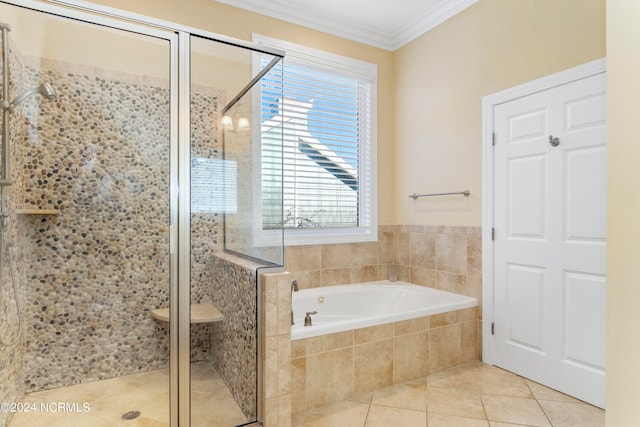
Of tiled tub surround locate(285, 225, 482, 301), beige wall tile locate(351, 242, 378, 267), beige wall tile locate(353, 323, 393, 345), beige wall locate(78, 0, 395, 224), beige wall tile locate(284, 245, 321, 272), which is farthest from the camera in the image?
beige wall tile locate(351, 242, 378, 267)

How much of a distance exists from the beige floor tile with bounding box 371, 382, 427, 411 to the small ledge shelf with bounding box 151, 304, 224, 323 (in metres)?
1.07

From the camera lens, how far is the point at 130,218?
229 centimetres

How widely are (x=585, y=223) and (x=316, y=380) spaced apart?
1.87 m

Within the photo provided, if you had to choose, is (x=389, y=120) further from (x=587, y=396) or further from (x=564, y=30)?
(x=587, y=396)

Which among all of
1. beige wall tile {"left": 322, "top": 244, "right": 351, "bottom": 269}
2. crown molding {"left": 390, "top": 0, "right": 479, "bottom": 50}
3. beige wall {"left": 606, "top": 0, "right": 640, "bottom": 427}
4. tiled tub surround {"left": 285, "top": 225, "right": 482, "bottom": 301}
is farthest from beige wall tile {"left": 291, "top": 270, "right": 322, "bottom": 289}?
crown molding {"left": 390, "top": 0, "right": 479, "bottom": 50}

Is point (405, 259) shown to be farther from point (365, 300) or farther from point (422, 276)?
point (365, 300)

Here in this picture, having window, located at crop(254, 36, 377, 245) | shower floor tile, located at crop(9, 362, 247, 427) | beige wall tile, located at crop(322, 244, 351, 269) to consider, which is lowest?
shower floor tile, located at crop(9, 362, 247, 427)

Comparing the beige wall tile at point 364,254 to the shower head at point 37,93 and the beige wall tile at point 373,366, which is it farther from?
the shower head at point 37,93

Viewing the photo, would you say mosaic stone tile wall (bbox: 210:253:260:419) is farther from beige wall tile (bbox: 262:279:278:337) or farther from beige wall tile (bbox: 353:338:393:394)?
beige wall tile (bbox: 353:338:393:394)

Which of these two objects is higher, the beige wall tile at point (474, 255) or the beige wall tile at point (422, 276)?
the beige wall tile at point (474, 255)

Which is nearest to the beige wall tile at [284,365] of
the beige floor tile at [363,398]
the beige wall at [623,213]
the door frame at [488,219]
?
the beige floor tile at [363,398]

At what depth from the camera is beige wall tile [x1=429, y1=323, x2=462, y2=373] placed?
2.61 m

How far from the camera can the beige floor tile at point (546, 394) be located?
227 cm

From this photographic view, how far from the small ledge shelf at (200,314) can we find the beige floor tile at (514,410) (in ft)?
5.32
